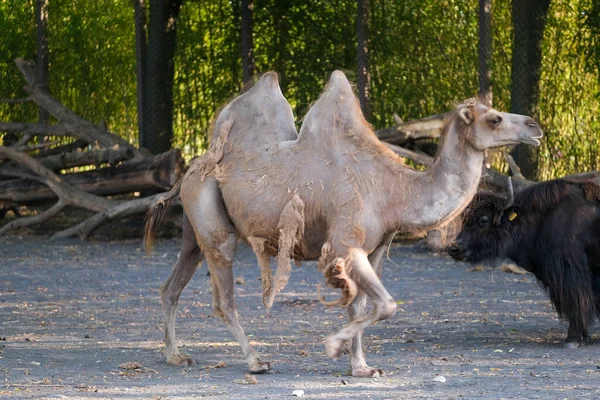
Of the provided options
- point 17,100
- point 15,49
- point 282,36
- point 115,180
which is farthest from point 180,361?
point 15,49

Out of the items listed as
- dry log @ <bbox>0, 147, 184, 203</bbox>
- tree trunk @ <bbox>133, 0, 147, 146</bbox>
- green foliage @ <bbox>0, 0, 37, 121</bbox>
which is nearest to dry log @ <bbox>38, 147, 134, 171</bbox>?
dry log @ <bbox>0, 147, 184, 203</bbox>

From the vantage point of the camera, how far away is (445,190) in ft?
20.9

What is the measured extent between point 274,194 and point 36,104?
1006cm

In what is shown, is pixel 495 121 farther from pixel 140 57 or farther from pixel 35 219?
pixel 35 219

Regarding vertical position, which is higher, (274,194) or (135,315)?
(274,194)

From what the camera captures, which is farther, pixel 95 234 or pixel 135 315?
pixel 95 234

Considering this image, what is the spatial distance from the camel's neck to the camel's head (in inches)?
2.8

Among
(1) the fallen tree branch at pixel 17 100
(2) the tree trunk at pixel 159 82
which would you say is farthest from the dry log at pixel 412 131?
(1) the fallen tree branch at pixel 17 100

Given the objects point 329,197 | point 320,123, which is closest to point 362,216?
point 329,197

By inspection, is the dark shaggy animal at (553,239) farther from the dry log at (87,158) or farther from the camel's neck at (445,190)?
the dry log at (87,158)

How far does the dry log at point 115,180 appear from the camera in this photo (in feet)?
43.9

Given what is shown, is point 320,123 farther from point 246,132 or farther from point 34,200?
point 34,200

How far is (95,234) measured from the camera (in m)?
14.5

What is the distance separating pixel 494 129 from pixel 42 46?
33.2ft
